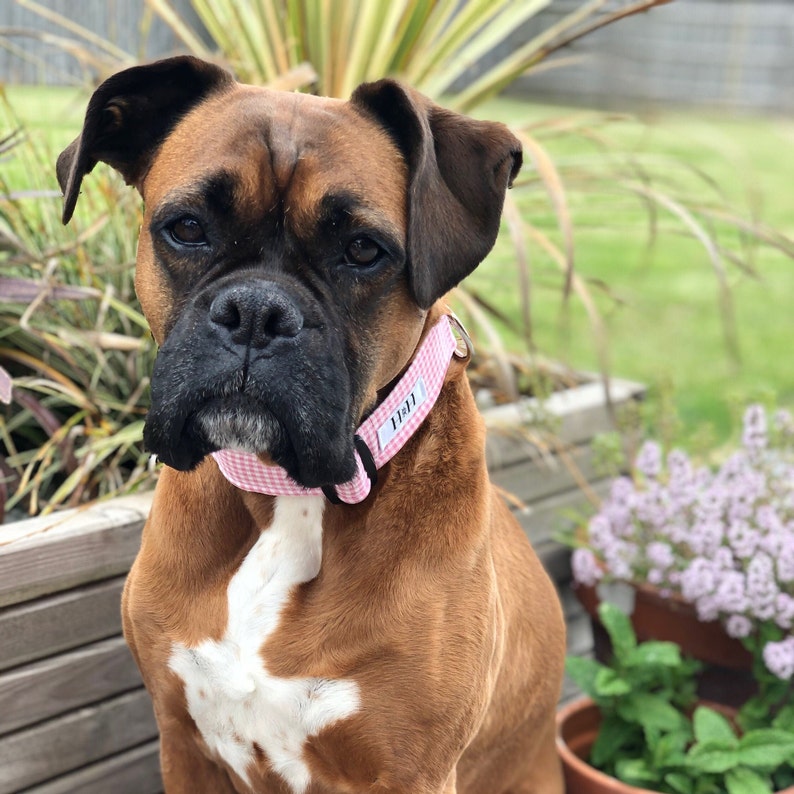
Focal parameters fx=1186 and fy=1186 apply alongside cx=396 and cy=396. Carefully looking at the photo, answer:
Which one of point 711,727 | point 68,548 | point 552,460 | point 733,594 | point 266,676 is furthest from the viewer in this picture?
point 552,460

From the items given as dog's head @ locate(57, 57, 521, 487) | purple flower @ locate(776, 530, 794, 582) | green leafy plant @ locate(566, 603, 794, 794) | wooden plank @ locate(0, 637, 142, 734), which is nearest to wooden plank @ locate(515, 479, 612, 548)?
green leafy plant @ locate(566, 603, 794, 794)

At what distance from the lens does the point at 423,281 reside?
6.40 ft

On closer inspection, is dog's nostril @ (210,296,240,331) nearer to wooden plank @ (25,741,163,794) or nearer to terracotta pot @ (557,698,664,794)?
wooden plank @ (25,741,163,794)

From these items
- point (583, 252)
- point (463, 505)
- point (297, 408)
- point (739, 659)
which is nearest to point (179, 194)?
point (297, 408)

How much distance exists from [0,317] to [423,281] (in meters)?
1.61

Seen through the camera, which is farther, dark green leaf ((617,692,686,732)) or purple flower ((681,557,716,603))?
purple flower ((681,557,716,603))

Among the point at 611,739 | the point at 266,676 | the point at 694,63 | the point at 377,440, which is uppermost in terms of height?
the point at 377,440

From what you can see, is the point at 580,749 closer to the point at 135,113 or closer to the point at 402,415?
the point at 402,415

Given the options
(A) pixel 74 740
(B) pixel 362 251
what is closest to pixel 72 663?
(A) pixel 74 740

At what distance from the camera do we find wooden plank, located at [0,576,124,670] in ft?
8.18

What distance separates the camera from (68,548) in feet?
8.37

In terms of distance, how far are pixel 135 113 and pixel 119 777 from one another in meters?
1.53

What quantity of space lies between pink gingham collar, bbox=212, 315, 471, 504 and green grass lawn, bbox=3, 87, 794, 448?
1.24 metres

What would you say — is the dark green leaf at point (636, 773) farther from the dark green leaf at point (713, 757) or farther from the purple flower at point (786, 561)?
the purple flower at point (786, 561)
